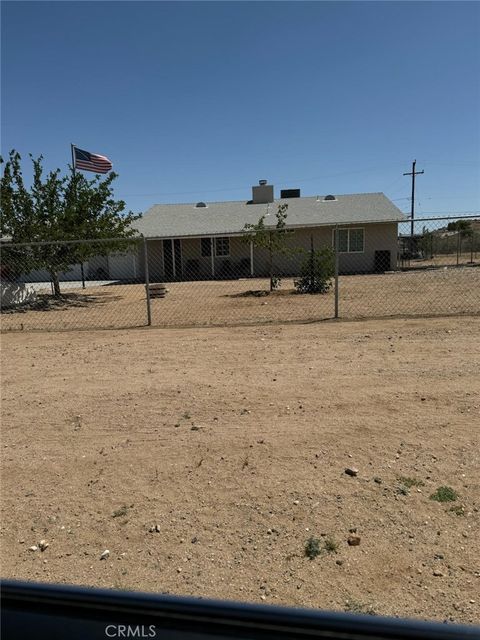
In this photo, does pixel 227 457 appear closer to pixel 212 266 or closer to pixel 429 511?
pixel 429 511

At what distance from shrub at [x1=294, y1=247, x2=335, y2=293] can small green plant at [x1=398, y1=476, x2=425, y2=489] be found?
13148 mm

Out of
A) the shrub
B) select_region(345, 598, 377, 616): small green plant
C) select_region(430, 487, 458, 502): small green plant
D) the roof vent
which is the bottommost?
select_region(345, 598, 377, 616): small green plant

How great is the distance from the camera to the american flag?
22269 millimetres

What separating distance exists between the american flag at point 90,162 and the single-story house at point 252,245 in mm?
3845

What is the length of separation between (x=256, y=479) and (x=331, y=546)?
0.90 m

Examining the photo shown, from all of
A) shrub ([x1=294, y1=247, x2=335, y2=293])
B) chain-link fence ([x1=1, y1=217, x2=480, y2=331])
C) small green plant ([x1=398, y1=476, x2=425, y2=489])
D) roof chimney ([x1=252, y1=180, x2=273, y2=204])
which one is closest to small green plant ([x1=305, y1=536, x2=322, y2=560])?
small green plant ([x1=398, y1=476, x2=425, y2=489])

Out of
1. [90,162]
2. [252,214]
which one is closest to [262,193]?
[252,214]

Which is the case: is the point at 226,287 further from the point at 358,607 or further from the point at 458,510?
the point at 358,607

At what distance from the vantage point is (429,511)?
3191 millimetres

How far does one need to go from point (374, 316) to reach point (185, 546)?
8191 millimetres

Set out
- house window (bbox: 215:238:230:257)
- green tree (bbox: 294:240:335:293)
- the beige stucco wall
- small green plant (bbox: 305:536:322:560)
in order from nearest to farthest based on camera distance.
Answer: small green plant (bbox: 305:536:322:560), green tree (bbox: 294:240:335:293), the beige stucco wall, house window (bbox: 215:238:230:257)

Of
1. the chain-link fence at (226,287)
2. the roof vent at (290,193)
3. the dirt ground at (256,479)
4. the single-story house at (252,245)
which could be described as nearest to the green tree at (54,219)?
the chain-link fence at (226,287)

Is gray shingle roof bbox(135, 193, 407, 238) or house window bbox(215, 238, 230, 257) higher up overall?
gray shingle roof bbox(135, 193, 407, 238)

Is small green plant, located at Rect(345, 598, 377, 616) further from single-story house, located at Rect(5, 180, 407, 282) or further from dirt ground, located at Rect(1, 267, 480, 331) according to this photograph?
single-story house, located at Rect(5, 180, 407, 282)
